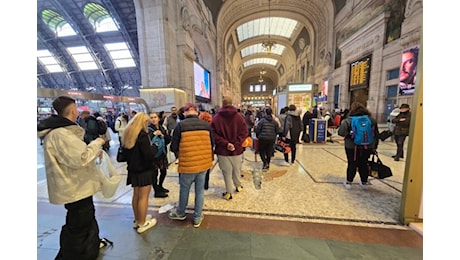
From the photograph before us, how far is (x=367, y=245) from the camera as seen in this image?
1798mm

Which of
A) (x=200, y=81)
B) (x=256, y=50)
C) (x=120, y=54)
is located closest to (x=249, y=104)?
(x=200, y=81)

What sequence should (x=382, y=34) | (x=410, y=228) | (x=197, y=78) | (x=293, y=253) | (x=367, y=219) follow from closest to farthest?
(x=293, y=253), (x=410, y=228), (x=367, y=219), (x=382, y=34), (x=197, y=78)

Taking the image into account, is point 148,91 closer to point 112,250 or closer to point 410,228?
point 112,250

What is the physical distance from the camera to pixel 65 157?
1.39 metres

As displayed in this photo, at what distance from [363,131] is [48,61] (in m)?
37.7

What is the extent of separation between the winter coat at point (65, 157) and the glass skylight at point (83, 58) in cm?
3034

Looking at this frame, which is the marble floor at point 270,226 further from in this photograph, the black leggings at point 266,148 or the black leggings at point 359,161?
the black leggings at point 266,148

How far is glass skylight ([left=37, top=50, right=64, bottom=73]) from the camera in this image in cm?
2522

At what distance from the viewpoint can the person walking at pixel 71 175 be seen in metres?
1.38

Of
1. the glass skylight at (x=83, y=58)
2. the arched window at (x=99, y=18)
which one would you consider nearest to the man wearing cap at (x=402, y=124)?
the arched window at (x=99, y=18)

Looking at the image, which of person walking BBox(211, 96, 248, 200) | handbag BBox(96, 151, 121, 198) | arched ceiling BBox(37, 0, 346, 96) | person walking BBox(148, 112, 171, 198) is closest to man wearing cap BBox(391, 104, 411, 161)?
person walking BBox(211, 96, 248, 200)

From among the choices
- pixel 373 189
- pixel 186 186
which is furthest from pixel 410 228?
pixel 186 186

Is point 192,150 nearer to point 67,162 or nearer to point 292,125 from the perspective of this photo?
point 67,162

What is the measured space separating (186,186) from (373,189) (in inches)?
119
